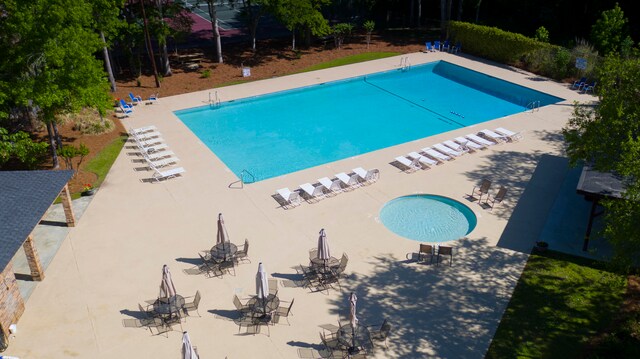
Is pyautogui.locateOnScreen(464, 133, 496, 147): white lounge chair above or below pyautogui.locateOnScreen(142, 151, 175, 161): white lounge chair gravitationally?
below

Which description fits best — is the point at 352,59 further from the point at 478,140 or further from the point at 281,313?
the point at 281,313

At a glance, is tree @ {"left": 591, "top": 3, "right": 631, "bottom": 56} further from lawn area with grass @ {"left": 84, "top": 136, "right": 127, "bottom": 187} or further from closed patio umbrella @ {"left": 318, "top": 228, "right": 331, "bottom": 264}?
lawn area with grass @ {"left": 84, "top": 136, "right": 127, "bottom": 187}

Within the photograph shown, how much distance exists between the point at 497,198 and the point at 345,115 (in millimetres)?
13295

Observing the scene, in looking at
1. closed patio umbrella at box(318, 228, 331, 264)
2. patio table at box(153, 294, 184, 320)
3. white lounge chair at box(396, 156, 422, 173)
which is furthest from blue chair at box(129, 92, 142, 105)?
closed patio umbrella at box(318, 228, 331, 264)

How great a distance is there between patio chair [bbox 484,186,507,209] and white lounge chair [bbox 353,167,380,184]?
4966mm

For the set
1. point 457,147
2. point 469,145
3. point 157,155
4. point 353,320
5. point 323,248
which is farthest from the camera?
point 469,145

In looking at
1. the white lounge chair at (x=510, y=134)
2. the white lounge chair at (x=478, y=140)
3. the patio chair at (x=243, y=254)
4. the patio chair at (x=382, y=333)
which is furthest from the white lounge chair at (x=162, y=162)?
the white lounge chair at (x=510, y=134)

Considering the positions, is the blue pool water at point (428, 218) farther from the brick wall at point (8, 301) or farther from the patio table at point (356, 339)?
the brick wall at point (8, 301)

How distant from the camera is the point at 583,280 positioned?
1778 cm

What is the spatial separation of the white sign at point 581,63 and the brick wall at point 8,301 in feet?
113

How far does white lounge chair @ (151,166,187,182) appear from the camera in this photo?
2427cm

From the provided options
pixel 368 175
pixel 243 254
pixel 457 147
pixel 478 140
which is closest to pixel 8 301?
pixel 243 254

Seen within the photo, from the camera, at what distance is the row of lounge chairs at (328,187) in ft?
73.5

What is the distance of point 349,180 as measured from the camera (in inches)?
923
